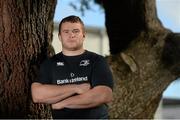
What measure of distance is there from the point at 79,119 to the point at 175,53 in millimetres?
3032

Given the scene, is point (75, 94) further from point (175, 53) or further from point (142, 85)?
point (175, 53)

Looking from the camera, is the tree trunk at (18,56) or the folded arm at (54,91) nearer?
the folded arm at (54,91)

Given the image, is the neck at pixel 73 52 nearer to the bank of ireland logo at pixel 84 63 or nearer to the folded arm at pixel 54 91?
the bank of ireland logo at pixel 84 63

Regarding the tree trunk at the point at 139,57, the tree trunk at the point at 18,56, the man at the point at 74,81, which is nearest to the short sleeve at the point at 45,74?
the man at the point at 74,81

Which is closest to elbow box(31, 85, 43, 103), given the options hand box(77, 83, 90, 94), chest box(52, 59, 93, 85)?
chest box(52, 59, 93, 85)

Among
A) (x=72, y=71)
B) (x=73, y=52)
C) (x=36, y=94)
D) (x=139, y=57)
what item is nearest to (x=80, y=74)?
(x=72, y=71)

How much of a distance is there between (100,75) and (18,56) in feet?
2.84

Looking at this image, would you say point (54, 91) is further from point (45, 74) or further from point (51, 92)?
point (45, 74)

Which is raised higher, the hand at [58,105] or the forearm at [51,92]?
the forearm at [51,92]

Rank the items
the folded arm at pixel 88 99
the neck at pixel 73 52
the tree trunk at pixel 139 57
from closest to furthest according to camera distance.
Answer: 1. the folded arm at pixel 88 99
2. the neck at pixel 73 52
3. the tree trunk at pixel 139 57

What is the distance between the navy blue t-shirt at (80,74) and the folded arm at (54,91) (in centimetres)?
4

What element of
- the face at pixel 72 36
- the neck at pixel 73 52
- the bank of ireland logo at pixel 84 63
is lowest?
the bank of ireland logo at pixel 84 63

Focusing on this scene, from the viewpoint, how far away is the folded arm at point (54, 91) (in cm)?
345

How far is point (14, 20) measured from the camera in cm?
404
